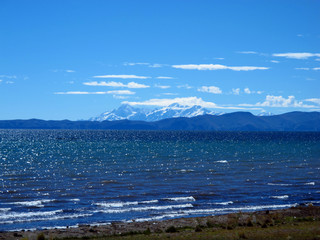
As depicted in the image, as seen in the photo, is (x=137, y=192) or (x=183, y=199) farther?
(x=137, y=192)

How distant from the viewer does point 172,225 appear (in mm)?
25859

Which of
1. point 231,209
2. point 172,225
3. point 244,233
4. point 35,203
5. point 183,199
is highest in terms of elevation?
point 244,233

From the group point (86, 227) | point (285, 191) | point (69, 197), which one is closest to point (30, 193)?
point (69, 197)

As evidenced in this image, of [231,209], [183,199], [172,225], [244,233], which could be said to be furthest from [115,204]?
[244,233]

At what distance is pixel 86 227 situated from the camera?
25547 mm

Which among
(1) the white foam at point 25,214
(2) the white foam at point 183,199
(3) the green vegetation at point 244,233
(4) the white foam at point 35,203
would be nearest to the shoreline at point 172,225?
(3) the green vegetation at point 244,233

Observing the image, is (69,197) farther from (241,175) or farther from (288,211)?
(241,175)

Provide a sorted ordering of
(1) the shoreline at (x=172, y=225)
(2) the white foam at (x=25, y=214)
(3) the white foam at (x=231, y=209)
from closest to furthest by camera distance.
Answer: (1) the shoreline at (x=172, y=225)
(2) the white foam at (x=25, y=214)
(3) the white foam at (x=231, y=209)

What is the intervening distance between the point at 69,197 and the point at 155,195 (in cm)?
739

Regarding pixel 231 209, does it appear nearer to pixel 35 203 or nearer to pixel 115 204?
pixel 115 204

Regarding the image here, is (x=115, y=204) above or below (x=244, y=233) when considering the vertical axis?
below

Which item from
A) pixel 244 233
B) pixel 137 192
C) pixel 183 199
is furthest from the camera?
pixel 137 192

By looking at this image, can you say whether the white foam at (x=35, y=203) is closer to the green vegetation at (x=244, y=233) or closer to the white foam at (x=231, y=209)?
the white foam at (x=231, y=209)

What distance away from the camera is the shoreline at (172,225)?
23.4 metres
